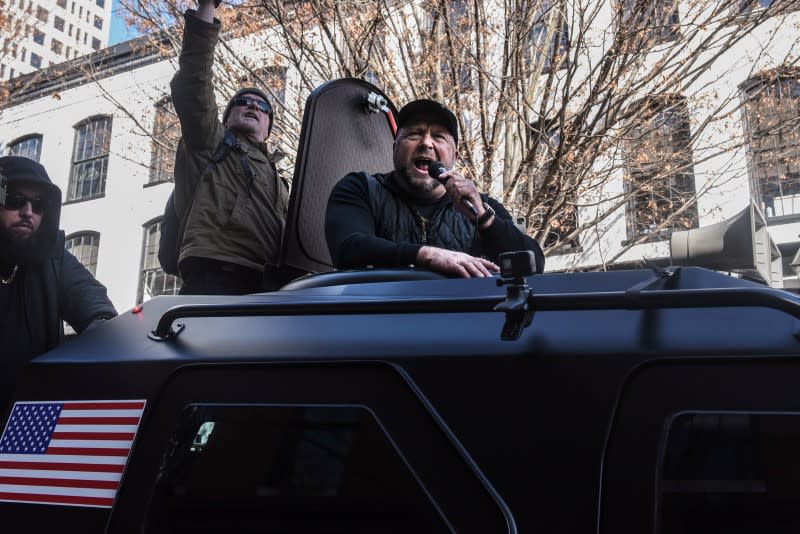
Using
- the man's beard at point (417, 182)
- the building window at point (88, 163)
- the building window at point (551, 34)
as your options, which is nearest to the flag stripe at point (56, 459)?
the man's beard at point (417, 182)

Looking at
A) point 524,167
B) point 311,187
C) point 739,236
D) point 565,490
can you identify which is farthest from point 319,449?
point 524,167

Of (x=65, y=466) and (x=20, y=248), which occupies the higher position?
(x=20, y=248)

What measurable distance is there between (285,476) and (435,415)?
29 centimetres

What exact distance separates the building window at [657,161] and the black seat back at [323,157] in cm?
586

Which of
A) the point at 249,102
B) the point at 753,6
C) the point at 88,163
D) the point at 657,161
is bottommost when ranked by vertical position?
the point at 249,102

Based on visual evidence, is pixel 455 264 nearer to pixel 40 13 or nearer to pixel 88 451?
pixel 88 451

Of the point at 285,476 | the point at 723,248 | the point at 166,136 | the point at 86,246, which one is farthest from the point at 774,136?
the point at 86,246

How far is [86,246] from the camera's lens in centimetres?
2073

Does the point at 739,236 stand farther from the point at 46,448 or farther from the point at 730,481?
the point at 46,448

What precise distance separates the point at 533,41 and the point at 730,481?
8.98 m

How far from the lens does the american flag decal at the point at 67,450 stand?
4.48ft

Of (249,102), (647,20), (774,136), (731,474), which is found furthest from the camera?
(774,136)

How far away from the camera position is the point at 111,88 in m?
19.9

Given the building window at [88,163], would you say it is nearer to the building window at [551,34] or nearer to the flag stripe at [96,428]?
the building window at [551,34]
